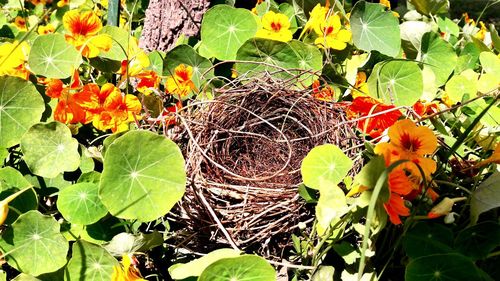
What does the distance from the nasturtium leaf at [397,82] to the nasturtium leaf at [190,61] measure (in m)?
0.37

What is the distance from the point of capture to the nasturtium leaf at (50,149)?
1.12 metres

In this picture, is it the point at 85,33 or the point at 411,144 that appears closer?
the point at 411,144

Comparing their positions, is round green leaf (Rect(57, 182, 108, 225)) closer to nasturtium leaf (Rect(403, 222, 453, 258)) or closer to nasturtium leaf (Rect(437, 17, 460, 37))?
nasturtium leaf (Rect(403, 222, 453, 258))

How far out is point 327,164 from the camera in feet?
3.33

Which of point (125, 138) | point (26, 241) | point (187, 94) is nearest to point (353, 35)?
point (187, 94)

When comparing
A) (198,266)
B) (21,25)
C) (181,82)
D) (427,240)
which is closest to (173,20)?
(181,82)

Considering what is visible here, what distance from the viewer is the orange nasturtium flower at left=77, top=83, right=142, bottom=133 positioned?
1.17 metres

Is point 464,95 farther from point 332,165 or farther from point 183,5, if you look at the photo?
point 183,5

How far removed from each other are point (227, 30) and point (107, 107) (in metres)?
0.36

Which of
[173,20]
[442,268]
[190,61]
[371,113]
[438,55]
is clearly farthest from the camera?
[173,20]

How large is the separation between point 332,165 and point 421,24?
26.9 inches

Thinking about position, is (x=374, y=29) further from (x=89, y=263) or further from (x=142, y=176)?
(x=89, y=263)

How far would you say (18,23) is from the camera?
1948 millimetres

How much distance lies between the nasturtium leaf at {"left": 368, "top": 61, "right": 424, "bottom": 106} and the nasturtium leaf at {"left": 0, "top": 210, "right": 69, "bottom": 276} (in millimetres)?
680
